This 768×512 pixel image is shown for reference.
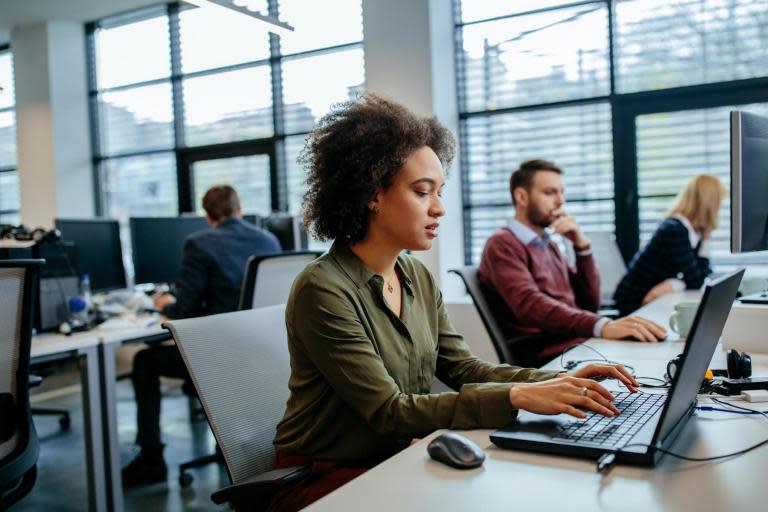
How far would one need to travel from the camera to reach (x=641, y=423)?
1138 millimetres

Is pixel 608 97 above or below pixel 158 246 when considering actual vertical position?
above

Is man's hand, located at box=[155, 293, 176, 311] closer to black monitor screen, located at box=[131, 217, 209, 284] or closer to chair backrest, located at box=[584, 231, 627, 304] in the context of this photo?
black monitor screen, located at box=[131, 217, 209, 284]

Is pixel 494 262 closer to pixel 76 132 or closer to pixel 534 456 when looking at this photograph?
pixel 534 456

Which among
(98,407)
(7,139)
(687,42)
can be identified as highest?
(687,42)

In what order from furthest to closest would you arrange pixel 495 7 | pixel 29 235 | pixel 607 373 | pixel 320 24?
pixel 320 24 < pixel 495 7 < pixel 29 235 < pixel 607 373

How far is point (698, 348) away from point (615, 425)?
7.4 inches

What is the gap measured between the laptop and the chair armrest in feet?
1.20

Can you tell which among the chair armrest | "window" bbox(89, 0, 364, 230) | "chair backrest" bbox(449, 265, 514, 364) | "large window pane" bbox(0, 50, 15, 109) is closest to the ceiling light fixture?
"window" bbox(89, 0, 364, 230)

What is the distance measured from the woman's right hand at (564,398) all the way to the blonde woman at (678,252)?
233cm

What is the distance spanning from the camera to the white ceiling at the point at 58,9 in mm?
6094

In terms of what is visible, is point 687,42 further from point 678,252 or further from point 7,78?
point 7,78

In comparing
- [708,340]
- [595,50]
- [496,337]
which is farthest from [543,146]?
[708,340]

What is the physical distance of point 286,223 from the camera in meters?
4.14

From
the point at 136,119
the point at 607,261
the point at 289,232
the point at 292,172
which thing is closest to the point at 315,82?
the point at 292,172
